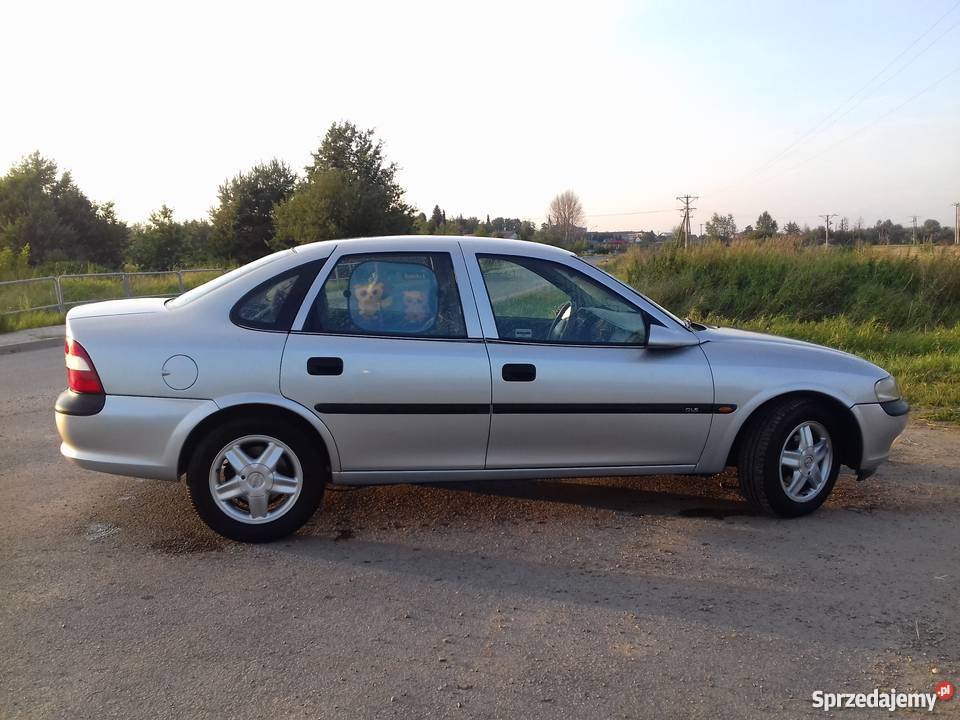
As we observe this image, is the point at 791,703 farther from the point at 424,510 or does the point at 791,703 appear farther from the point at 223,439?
the point at 223,439

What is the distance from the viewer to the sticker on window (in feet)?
14.6

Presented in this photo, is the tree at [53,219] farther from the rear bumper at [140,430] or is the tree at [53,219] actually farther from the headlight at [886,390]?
the headlight at [886,390]

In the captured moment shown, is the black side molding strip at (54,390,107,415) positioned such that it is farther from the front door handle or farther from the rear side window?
the front door handle

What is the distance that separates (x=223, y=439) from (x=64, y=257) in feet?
147

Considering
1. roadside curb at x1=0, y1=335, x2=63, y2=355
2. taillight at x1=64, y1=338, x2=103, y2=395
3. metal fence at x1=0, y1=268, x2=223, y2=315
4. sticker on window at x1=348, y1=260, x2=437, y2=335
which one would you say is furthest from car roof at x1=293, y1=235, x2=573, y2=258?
metal fence at x1=0, y1=268, x2=223, y2=315

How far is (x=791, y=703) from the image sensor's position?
2.90 metres

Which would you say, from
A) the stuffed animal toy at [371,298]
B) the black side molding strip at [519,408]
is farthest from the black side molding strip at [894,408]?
the stuffed animal toy at [371,298]

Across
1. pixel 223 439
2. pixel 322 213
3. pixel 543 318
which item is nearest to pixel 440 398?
pixel 543 318

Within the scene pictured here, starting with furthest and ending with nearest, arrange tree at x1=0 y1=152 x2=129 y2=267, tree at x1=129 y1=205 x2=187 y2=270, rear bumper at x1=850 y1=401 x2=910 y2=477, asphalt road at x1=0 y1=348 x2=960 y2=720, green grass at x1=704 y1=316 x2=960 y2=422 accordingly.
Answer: tree at x1=129 y1=205 x2=187 y2=270 → tree at x1=0 y1=152 x2=129 y2=267 → green grass at x1=704 y1=316 x2=960 y2=422 → rear bumper at x1=850 y1=401 x2=910 y2=477 → asphalt road at x1=0 y1=348 x2=960 y2=720

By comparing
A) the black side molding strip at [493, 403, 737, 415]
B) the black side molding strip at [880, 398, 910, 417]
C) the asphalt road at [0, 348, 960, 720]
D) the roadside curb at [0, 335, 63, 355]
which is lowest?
the asphalt road at [0, 348, 960, 720]

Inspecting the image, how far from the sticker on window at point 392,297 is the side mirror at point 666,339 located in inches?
46.4

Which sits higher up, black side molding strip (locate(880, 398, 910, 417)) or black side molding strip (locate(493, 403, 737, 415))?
black side molding strip (locate(493, 403, 737, 415))

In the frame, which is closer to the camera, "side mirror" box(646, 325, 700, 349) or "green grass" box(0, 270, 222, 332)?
"side mirror" box(646, 325, 700, 349)

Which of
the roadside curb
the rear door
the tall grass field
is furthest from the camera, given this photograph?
the tall grass field
